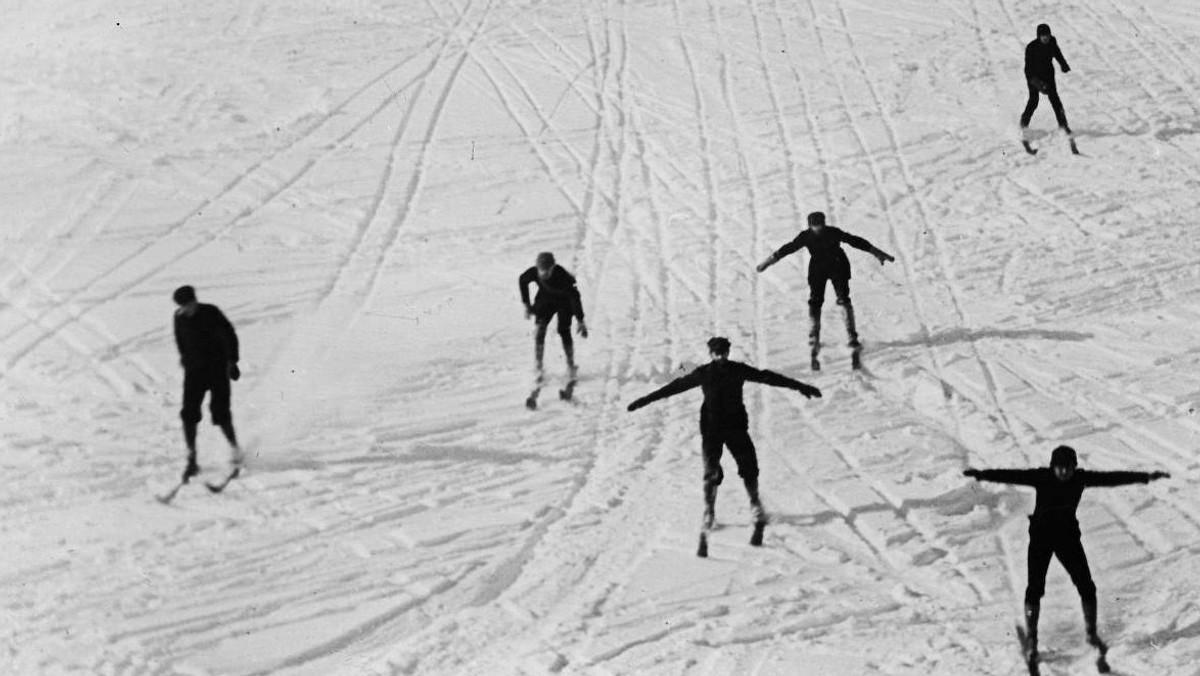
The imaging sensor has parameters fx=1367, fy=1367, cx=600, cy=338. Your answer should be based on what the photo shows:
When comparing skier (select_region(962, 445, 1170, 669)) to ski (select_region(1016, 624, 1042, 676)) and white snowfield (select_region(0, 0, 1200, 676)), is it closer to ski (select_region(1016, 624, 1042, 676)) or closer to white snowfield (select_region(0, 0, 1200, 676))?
ski (select_region(1016, 624, 1042, 676))

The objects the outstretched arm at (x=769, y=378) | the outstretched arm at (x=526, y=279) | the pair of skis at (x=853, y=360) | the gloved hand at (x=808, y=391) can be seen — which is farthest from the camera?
the pair of skis at (x=853, y=360)

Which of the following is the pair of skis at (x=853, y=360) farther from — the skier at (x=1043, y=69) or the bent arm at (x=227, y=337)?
the skier at (x=1043, y=69)

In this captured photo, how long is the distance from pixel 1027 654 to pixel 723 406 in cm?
267

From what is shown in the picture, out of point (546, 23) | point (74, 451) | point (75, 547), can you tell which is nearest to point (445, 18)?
point (546, 23)

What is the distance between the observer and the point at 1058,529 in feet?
28.0

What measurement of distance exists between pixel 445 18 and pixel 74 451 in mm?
14514

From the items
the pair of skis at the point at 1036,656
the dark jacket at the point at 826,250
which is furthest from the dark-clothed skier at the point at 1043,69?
the pair of skis at the point at 1036,656

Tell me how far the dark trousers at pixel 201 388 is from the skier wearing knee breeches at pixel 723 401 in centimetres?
343

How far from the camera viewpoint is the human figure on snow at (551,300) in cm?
1241

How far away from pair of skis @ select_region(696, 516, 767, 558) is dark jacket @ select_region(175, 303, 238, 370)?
13.0ft

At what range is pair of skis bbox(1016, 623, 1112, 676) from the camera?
8461 millimetres

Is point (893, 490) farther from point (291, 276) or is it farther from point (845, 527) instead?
point (291, 276)

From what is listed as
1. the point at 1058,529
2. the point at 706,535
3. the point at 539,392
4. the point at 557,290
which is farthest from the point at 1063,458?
the point at 539,392

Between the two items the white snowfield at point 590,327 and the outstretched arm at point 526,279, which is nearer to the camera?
the white snowfield at point 590,327
